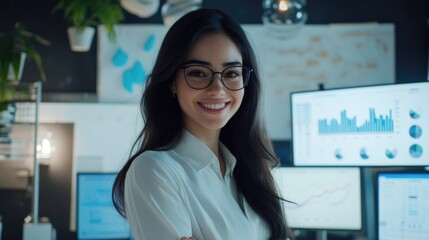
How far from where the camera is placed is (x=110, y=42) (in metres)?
5.33

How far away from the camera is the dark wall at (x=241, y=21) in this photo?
5371 millimetres

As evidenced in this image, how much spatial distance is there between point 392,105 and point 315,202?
24.1 inches

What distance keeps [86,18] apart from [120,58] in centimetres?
43

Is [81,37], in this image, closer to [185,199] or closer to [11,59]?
[11,59]

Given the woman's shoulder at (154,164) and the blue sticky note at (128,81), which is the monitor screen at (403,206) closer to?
the woman's shoulder at (154,164)

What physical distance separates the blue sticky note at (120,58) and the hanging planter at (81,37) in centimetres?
22

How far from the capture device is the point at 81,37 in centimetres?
516

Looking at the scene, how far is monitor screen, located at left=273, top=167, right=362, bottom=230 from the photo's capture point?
127 inches

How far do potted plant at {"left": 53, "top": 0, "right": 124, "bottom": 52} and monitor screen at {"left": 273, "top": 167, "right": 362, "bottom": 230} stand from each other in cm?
228

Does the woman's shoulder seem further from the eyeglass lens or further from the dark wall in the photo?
the dark wall

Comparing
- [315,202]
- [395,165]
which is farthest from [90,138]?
[395,165]

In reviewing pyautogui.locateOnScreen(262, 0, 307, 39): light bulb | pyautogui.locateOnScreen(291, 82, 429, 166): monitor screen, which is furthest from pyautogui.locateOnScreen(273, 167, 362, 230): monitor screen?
pyautogui.locateOnScreen(262, 0, 307, 39): light bulb

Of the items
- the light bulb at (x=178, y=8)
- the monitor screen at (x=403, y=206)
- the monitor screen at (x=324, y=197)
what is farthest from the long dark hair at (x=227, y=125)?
the light bulb at (x=178, y=8)

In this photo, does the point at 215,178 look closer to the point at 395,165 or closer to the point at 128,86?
the point at 395,165
